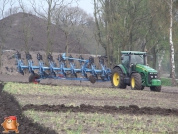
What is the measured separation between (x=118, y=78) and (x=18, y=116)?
13703 mm

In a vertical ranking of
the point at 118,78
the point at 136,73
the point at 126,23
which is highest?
the point at 126,23

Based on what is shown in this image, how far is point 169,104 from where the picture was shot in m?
15.4

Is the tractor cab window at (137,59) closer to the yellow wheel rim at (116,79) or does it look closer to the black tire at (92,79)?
the yellow wheel rim at (116,79)

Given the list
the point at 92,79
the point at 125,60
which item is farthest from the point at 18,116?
the point at 92,79

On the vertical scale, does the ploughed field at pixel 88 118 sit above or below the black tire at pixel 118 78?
below

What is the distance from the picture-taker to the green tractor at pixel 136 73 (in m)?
22.3

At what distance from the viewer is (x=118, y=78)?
966 inches

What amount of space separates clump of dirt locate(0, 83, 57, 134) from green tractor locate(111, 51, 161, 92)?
7.61 meters

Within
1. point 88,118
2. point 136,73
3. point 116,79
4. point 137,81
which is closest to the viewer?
point 88,118

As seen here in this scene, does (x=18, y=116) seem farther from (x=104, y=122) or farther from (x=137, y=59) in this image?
(x=137, y=59)

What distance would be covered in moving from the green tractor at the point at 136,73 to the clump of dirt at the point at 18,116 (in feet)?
25.0

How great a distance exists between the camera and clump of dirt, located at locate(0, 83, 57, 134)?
8852 mm

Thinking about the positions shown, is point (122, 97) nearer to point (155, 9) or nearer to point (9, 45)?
point (155, 9)

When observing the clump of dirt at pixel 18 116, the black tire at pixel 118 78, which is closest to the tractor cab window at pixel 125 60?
the black tire at pixel 118 78
